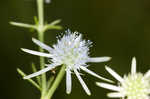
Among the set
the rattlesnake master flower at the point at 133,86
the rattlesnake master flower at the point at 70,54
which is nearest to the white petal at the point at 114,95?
the rattlesnake master flower at the point at 133,86

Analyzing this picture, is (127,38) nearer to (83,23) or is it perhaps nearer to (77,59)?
(83,23)

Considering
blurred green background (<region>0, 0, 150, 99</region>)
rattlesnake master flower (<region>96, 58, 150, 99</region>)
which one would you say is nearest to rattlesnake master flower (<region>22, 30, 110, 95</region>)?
rattlesnake master flower (<region>96, 58, 150, 99</region>)

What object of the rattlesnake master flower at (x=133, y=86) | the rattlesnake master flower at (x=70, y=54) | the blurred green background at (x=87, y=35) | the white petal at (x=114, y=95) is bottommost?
the white petal at (x=114, y=95)

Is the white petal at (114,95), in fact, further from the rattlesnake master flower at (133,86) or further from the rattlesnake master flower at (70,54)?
the rattlesnake master flower at (70,54)

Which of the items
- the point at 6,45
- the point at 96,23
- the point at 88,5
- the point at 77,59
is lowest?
the point at 77,59

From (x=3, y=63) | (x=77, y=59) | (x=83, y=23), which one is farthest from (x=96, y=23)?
(x=77, y=59)

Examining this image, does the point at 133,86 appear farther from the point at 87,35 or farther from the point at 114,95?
the point at 87,35

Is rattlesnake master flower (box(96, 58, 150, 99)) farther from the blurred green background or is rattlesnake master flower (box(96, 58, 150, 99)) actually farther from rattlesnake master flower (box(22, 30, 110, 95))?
the blurred green background

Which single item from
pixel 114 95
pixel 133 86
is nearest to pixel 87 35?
pixel 133 86
